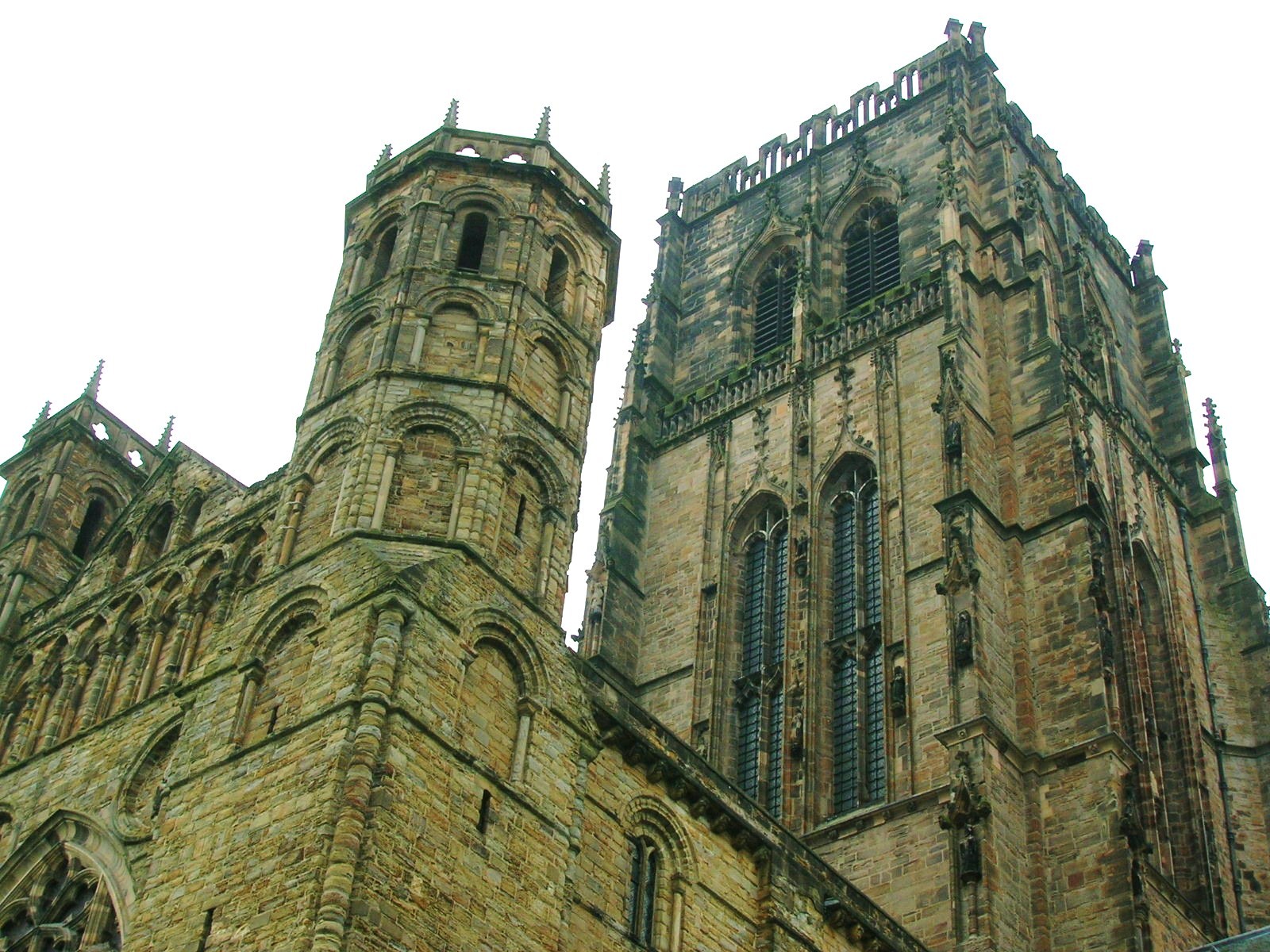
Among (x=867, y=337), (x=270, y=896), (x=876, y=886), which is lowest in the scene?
(x=270, y=896)

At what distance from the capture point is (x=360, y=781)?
18469 mm

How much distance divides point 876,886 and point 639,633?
11109 millimetres

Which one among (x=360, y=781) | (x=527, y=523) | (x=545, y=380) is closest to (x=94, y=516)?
(x=545, y=380)

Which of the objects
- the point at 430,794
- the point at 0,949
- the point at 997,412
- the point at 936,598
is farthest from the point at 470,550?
the point at 997,412

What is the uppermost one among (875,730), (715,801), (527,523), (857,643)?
(857,643)

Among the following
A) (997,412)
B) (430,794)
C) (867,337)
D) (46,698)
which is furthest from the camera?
(867,337)

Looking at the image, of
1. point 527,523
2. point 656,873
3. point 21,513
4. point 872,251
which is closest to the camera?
point 656,873

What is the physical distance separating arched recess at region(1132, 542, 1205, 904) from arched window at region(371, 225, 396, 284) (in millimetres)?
17301

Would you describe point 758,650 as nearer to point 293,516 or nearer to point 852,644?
point 852,644

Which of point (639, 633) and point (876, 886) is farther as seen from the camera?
point (639, 633)

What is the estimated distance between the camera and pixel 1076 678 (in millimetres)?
34031

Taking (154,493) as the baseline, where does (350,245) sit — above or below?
above

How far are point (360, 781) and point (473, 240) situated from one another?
1085 centimetres

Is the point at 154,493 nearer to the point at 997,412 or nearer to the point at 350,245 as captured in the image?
the point at 350,245
